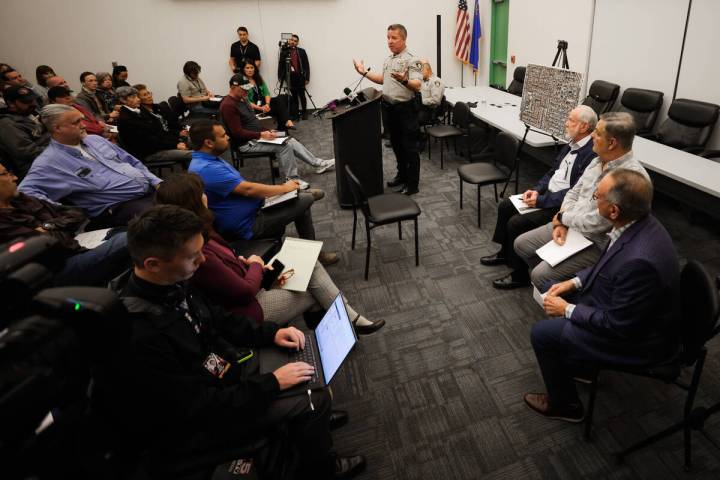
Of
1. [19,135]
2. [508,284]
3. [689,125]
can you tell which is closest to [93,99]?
[19,135]

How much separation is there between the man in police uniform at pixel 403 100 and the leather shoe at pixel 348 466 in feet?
10.1

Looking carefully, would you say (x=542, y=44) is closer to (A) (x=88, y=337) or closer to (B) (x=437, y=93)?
(B) (x=437, y=93)

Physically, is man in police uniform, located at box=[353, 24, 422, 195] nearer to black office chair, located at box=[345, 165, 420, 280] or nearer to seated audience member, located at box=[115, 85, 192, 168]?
black office chair, located at box=[345, 165, 420, 280]

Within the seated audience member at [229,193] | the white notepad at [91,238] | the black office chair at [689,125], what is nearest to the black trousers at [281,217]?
the seated audience member at [229,193]

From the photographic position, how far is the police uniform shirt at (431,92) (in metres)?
5.36

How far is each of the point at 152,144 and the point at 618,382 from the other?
4.53m

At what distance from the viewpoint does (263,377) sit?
A: 140cm

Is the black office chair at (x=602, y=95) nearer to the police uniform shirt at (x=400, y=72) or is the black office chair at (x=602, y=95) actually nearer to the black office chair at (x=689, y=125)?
the black office chair at (x=689, y=125)

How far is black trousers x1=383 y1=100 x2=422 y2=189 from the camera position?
4086 millimetres

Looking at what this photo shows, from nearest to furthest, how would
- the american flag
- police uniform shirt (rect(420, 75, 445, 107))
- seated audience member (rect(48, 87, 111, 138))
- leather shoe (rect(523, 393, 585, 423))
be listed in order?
leather shoe (rect(523, 393, 585, 423))
seated audience member (rect(48, 87, 111, 138))
police uniform shirt (rect(420, 75, 445, 107))
the american flag

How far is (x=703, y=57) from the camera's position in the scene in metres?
3.72

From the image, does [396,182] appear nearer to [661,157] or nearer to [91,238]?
[661,157]

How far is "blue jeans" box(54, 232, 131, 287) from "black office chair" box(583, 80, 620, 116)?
500 cm

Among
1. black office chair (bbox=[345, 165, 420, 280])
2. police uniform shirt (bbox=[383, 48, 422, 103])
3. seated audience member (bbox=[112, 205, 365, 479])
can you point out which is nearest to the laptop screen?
seated audience member (bbox=[112, 205, 365, 479])
